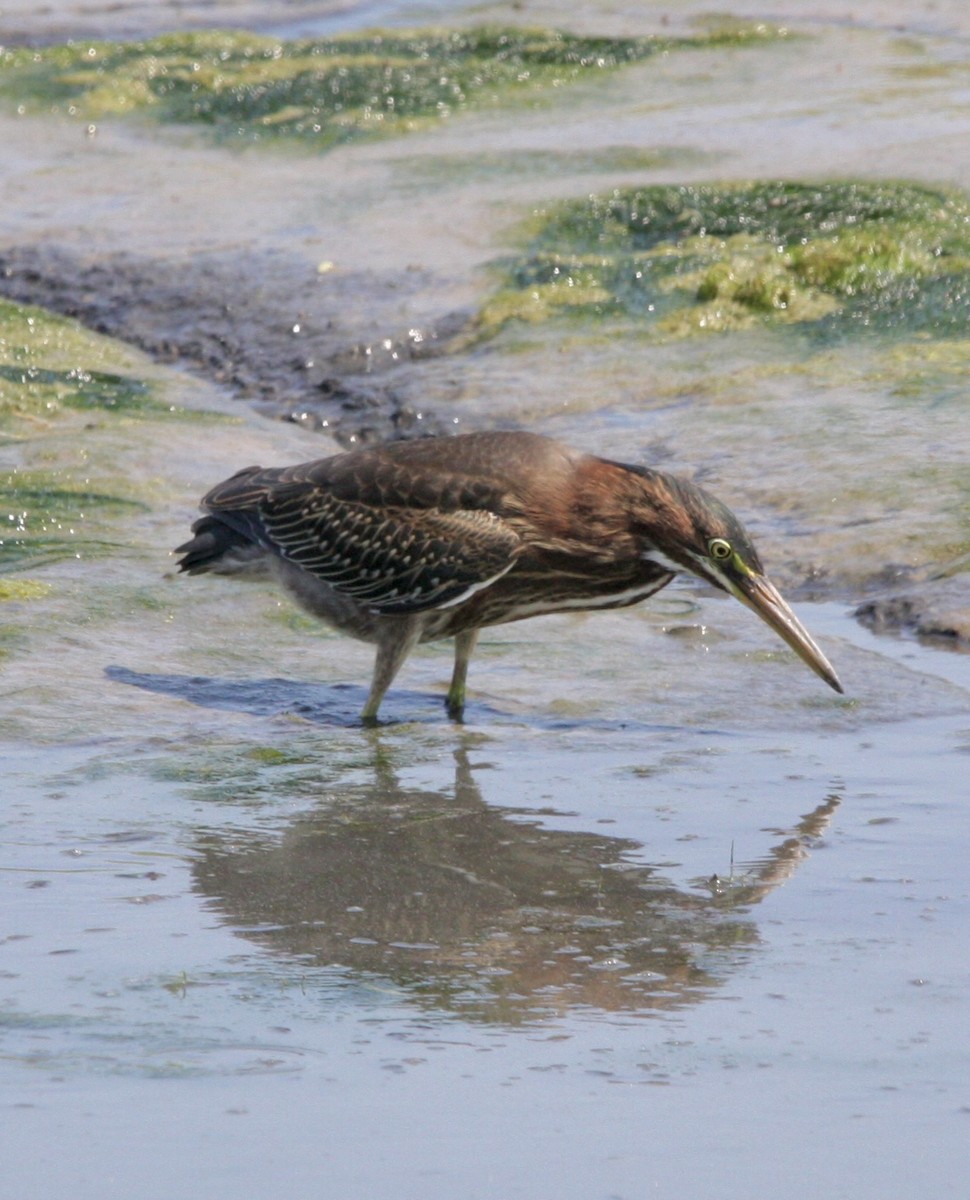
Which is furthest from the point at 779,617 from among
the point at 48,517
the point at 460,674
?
the point at 48,517

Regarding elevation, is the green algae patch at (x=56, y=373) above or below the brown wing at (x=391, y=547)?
below

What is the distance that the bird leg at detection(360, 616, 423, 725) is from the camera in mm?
6742

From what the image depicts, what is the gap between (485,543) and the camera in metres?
6.53

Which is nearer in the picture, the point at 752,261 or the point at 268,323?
the point at 752,261

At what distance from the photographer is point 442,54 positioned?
1709cm

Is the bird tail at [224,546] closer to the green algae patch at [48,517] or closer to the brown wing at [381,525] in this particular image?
the brown wing at [381,525]

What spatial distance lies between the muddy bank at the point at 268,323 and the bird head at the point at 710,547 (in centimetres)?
371

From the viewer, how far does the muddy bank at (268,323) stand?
1068 centimetres

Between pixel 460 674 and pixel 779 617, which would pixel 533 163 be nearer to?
pixel 460 674

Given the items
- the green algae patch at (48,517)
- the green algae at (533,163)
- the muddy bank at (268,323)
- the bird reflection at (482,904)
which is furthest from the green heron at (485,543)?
the green algae at (533,163)

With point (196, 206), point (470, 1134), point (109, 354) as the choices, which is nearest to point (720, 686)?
point (470, 1134)

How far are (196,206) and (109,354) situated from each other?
2879 mm

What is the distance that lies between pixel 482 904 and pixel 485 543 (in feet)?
5.84

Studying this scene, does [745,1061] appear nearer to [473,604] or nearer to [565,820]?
[565,820]
